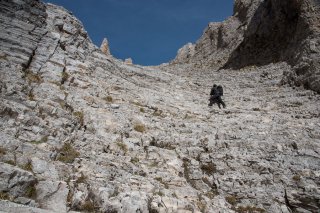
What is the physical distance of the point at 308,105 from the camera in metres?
24.9

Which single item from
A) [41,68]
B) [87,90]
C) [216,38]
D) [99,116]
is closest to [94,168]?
[99,116]

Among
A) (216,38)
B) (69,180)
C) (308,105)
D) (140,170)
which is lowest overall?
(69,180)

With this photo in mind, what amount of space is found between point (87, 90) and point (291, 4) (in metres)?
30.8

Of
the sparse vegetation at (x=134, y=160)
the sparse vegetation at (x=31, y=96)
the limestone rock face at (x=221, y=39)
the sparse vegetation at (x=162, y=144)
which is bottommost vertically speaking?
the sparse vegetation at (x=134, y=160)

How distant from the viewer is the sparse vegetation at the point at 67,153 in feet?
50.2

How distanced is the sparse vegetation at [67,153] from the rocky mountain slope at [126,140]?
0.15 ft

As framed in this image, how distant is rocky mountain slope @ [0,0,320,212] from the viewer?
1377cm

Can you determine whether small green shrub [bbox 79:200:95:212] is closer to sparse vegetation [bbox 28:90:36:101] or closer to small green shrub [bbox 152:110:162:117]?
sparse vegetation [bbox 28:90:36:101]

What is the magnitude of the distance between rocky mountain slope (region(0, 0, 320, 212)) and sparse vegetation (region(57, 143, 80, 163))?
47 mm

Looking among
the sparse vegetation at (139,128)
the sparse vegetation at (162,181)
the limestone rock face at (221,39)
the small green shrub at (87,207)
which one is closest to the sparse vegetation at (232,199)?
the sparse vegetation at (162,181)

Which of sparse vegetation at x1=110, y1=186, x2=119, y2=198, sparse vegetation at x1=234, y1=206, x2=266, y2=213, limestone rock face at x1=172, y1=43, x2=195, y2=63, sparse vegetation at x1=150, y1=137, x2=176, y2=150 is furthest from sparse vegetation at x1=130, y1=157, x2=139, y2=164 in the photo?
limestone rock face at x1=172, y1=43, x2=195, y2=63

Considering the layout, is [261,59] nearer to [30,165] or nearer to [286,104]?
[286,104]

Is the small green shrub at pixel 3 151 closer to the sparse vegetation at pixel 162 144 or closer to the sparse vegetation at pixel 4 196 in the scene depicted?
the sparse vegetation at pixel 4 196

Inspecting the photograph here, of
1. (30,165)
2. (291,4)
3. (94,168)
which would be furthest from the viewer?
(291,4)
